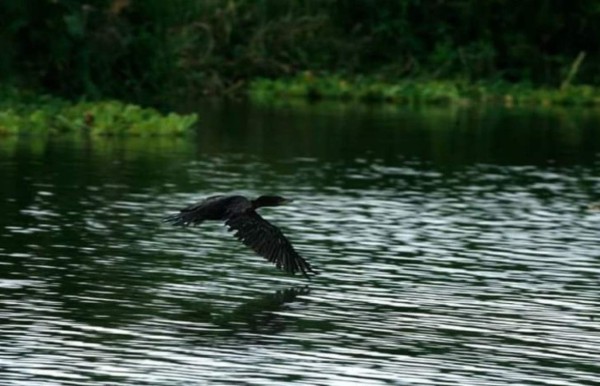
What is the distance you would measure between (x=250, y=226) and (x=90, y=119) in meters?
18.8

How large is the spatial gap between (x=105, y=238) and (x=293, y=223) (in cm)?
326

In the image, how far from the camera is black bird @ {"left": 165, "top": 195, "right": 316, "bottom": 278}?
18.0 meters

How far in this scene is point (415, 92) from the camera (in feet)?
175

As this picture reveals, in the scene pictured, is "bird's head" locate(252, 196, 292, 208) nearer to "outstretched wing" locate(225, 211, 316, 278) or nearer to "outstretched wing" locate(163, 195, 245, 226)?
"outstretched wing" locate(163, 195, 245, 226)

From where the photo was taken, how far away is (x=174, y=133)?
3694 centimetres

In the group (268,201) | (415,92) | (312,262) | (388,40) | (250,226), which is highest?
(268,201)

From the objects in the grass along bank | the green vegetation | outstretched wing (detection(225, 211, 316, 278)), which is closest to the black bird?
outstretched wing (detection(225, 211, 316, 278))

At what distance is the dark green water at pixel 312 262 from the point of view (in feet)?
49.0

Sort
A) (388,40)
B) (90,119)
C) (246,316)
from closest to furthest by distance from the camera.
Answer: (246,316)
(90,119)
(388,40)

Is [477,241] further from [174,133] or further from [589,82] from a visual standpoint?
[589,82]

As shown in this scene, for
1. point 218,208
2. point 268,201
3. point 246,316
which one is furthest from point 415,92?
point 246,316

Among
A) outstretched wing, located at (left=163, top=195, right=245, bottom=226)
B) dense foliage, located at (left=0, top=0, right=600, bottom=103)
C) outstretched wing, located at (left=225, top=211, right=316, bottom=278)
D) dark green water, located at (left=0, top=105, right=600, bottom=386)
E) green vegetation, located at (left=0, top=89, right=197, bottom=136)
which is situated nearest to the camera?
dark green water, located at (left=0, top=105, right=600, bottom=386)

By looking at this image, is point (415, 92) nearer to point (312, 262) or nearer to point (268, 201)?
point (312, 262)

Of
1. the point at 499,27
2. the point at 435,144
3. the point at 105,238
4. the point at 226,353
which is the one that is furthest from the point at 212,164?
the point at 499,27
